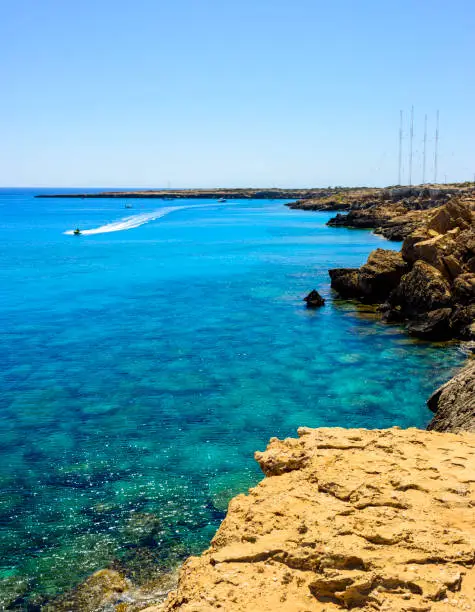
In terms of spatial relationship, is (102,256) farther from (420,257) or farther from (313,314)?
(420,257)

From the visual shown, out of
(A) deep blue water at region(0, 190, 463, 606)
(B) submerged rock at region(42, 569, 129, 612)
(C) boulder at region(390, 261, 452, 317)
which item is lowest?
(B) submerged rock at region(42, 569, 129, 612)

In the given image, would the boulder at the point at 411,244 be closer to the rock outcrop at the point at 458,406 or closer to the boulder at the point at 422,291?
the boulder at the point at 422,291

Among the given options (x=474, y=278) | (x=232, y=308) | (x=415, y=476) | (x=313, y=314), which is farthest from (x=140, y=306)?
(x=415, y=476)

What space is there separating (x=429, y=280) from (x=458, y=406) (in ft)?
58.9

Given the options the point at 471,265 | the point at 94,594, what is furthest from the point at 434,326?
the point at 94,594

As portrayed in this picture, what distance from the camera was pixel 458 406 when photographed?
15375 millimetres

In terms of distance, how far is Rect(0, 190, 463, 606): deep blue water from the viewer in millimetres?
13117

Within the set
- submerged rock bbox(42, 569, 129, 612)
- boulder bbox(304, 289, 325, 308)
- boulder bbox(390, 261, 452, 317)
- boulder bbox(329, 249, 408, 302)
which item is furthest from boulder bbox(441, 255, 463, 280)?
submerged rock bbox(42, 569, 129, 612)

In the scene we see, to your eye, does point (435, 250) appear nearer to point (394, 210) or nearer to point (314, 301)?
point (314, 301)

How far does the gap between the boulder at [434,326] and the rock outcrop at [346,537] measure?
20.0m

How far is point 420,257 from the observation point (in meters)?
35.1

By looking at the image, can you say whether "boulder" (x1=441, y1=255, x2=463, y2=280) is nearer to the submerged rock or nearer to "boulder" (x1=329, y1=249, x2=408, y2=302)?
"boulder" (x1=329, y1=249, x2=408, y2=302)

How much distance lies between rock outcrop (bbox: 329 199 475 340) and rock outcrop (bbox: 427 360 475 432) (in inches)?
517

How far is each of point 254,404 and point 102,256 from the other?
180ft
